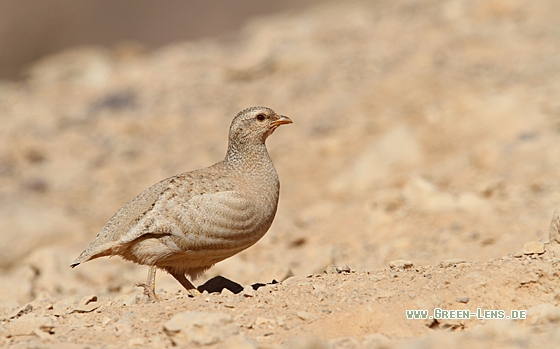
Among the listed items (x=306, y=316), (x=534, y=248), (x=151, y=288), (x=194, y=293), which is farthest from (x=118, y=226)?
(x=534, y=248)

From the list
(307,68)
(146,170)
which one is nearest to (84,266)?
(146,170)

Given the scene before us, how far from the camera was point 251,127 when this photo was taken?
8.70m

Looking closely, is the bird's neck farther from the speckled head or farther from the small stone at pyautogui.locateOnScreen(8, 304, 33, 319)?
the small stone at pyautogui.locateOnScreen(8, 304, 33, 319)

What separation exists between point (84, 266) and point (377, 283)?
7.15 meters

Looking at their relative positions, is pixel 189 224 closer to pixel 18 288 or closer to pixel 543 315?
pixel 543 315

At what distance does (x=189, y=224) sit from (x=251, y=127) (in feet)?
5.42

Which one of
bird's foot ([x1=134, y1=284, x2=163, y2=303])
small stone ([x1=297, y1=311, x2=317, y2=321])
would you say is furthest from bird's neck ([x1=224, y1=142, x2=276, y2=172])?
small stone ([x1=297, y1=311, x2=317, y2=321])

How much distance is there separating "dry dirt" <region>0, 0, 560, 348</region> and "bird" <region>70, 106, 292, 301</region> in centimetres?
45

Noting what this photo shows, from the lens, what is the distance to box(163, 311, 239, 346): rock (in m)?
5.61

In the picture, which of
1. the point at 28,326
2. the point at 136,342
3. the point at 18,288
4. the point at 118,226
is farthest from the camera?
the point at 18,288

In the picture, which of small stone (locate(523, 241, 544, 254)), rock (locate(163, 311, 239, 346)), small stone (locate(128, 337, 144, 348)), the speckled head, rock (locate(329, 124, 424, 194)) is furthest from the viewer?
rock (locate(329, 124, 424, 194))

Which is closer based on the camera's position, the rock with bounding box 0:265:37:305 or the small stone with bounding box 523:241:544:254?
the small stone with bounding box 523:241:544:254

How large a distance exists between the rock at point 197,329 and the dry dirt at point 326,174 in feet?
0.04

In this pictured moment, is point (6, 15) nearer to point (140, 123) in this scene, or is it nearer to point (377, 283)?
point (140, 123)
